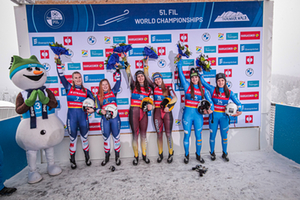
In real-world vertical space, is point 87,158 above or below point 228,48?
below

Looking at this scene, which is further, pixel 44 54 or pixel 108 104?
pixel 44 54

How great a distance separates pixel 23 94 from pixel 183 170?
11.3 feet

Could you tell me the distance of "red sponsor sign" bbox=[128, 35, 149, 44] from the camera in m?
3.67

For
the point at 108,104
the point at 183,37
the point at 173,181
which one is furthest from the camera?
the point at 183,37

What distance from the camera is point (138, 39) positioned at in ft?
12.1

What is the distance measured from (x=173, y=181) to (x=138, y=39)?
313cm

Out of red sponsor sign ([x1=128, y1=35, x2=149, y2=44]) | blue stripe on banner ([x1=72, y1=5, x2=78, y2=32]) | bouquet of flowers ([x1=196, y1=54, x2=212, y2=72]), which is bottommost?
bouquet of flowers ([x1=196, y1=54, x2=212, y2=72])

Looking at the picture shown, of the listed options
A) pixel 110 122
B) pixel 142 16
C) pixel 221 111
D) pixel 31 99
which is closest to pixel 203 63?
pixel 221 111

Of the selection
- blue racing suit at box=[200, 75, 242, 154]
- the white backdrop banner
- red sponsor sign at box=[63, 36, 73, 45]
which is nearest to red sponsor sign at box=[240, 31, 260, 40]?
the white backdrop banner

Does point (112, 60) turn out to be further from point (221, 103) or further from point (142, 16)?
point (221, 103)

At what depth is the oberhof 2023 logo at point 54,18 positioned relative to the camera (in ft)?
11.7

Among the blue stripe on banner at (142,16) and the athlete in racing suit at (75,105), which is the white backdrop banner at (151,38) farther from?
the athlete in racing suit at (75,105)

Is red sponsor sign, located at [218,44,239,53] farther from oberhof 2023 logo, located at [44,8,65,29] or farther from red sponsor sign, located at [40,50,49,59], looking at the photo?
red sponsor sign, located at [40,50,49,59]

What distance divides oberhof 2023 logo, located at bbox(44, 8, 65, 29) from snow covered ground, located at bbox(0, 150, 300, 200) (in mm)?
3268
